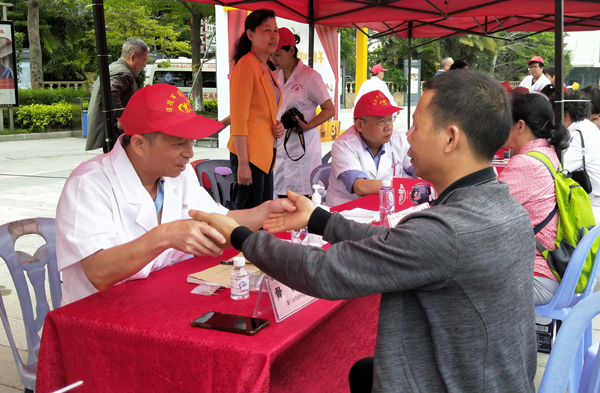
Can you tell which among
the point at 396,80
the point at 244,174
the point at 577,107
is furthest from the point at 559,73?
the point at 396,80

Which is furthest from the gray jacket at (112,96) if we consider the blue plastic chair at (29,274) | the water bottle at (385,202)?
the water bottle at (385,202)

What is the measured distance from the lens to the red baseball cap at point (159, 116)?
2002 mm

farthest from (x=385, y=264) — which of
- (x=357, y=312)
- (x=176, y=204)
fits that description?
(x=357, y=312)

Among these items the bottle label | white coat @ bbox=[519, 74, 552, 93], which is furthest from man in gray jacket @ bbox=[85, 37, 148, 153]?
white coat @ bbox=[519, 74, 552, 93]

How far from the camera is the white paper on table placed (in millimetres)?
2875

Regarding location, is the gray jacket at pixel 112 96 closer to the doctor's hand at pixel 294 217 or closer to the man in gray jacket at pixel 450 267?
the doctor's hand at pixel 294 217

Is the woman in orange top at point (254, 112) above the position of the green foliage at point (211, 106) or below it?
below

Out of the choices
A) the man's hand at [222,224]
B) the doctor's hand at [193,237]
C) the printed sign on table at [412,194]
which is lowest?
the printed sign on table at [412,194]

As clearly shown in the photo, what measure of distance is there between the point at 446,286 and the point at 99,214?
119 cm

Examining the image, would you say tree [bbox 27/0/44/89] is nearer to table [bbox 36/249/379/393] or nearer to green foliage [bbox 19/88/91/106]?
green foliage [bbox 19/88/91/106]

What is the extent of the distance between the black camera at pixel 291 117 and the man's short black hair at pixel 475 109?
146 inches

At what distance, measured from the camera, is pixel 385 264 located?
4.15 ft

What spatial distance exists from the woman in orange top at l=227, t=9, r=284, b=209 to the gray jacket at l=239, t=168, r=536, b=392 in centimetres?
282

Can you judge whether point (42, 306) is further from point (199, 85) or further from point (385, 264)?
point (199, 85)
